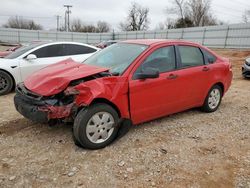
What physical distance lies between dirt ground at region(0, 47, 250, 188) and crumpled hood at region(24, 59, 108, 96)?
2.68 feet

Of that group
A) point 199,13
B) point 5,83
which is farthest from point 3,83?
point 199,13

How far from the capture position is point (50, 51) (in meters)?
7.98

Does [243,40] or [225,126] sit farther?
[243,40]

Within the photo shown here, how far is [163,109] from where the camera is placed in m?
4.77

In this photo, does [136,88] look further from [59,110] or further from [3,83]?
[3,83]

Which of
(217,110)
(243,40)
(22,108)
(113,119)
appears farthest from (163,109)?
(243,40)

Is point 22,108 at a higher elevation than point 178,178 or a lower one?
higher

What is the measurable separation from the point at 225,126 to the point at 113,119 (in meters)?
2.29

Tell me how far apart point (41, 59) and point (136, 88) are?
4.43 meters

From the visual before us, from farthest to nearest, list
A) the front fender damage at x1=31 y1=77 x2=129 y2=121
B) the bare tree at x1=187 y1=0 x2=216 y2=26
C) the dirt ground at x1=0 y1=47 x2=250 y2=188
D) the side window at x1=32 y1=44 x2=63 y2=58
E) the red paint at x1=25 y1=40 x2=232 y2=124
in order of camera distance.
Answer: the bare tree at x1=187 y1=0 x2=216 y2=26 → the side window at x1=32 y1=44 x2=63 y2=58 → the red paint at x1=25 y1=40 x2=232 y2=124 → the front fender damage at x1=31 y1=77 x2=129 y2=121 → the dirt ground at x1=0 y1=47 x2=250 y2=188

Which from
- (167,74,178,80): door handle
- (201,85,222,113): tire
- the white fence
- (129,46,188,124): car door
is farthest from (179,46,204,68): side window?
the white fence

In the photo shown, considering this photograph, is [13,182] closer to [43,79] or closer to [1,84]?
[43,79]

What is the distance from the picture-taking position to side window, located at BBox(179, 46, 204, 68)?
5.06 meters

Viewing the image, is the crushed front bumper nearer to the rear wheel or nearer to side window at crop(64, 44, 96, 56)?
the rear wheel
